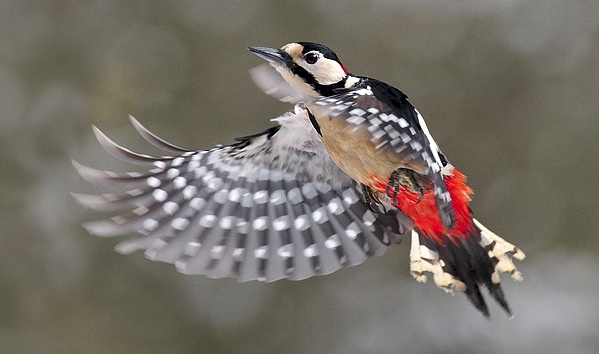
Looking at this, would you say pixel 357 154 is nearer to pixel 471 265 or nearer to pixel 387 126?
pixel 387 126

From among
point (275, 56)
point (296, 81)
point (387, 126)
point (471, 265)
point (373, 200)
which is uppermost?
point (275, 56)

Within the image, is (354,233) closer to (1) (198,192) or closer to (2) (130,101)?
(1) (198,192)

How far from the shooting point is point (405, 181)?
3342 millimetres

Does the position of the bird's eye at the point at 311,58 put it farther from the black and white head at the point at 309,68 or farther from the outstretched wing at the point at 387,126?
the outstretched wing at the point at 387,126

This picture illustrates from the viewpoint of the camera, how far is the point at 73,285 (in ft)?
21.6

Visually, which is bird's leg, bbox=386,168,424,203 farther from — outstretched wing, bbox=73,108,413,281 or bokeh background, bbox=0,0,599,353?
bokeh background, bbox=0,0,599,353

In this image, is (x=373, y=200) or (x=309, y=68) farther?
(x=373, y=200)

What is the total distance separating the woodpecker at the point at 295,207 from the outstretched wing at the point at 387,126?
0.12m

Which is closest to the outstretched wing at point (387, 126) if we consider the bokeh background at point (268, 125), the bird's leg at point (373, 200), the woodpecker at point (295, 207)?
the woodpecker at point (295, 207)

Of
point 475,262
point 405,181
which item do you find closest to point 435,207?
point 405,181

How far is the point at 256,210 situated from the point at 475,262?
1.01m

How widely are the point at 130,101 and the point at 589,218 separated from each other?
355 centimetres

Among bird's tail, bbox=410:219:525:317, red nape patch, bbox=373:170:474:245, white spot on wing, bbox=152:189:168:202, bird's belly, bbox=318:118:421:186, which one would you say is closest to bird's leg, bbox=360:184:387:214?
red nape patch, bbox=373:170:474:245

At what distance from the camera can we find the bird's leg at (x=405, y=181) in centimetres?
331
